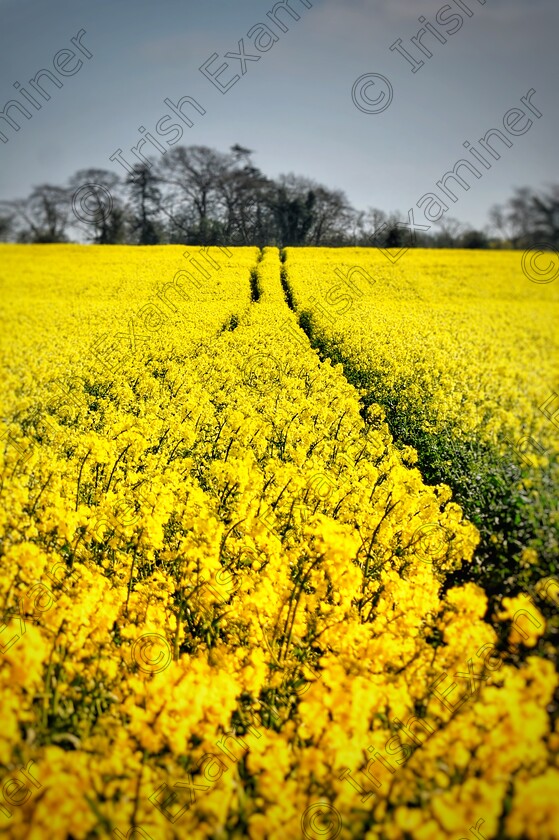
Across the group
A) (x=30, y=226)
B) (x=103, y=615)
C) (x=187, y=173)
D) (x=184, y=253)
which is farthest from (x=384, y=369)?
(x=184, y=253)

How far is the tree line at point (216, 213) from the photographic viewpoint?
6.72m

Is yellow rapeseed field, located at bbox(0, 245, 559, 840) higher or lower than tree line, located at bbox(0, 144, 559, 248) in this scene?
lower

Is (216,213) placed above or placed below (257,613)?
above

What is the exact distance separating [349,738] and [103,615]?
1.90 meters

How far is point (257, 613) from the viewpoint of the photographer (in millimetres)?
4082

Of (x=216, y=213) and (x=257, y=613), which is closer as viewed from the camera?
(x=257, y=613)

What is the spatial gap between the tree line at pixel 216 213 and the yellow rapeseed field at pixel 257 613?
3.20 feet

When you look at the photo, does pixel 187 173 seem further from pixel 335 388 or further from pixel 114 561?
pixel 114 561

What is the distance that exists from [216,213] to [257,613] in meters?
20.7

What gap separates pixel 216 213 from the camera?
21.7m

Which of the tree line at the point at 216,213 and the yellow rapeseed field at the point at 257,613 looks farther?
the tree line at the point at 216,213

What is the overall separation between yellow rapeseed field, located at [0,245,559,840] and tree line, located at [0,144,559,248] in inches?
38.4

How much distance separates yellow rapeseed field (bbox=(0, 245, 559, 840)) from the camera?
8.26 feet

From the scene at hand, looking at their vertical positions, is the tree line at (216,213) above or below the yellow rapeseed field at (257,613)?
above
